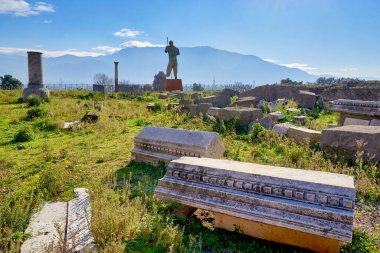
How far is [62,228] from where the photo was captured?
3.25 m

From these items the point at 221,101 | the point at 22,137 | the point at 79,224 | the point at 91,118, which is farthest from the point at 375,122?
the point at 22,137

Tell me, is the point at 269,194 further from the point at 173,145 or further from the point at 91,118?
the point at 91,118

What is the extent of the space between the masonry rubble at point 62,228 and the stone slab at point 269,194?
2.92ft

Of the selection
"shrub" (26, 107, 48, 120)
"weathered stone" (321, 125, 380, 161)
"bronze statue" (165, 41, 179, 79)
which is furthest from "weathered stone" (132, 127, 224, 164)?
"bronze statue" (165, 41, 179, 79)

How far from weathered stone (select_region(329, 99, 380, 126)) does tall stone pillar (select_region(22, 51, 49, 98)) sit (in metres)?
14.5

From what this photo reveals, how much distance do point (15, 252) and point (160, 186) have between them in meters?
1.53

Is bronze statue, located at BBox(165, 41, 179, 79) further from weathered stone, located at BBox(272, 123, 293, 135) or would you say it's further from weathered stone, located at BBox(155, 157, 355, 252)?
weathered stone, located at BBox(155, 157, 355, 252)

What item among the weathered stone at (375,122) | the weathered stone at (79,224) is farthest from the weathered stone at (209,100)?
the weathered stone at (79,224)

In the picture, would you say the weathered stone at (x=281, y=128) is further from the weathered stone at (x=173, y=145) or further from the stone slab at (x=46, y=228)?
the stone slab at (x=46, y=228)

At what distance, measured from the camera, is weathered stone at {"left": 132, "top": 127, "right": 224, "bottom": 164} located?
505 cm

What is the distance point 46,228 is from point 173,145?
8.43 feet

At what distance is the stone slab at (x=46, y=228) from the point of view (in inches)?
113

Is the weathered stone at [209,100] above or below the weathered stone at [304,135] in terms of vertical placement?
above

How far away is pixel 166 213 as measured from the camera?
371 cm
